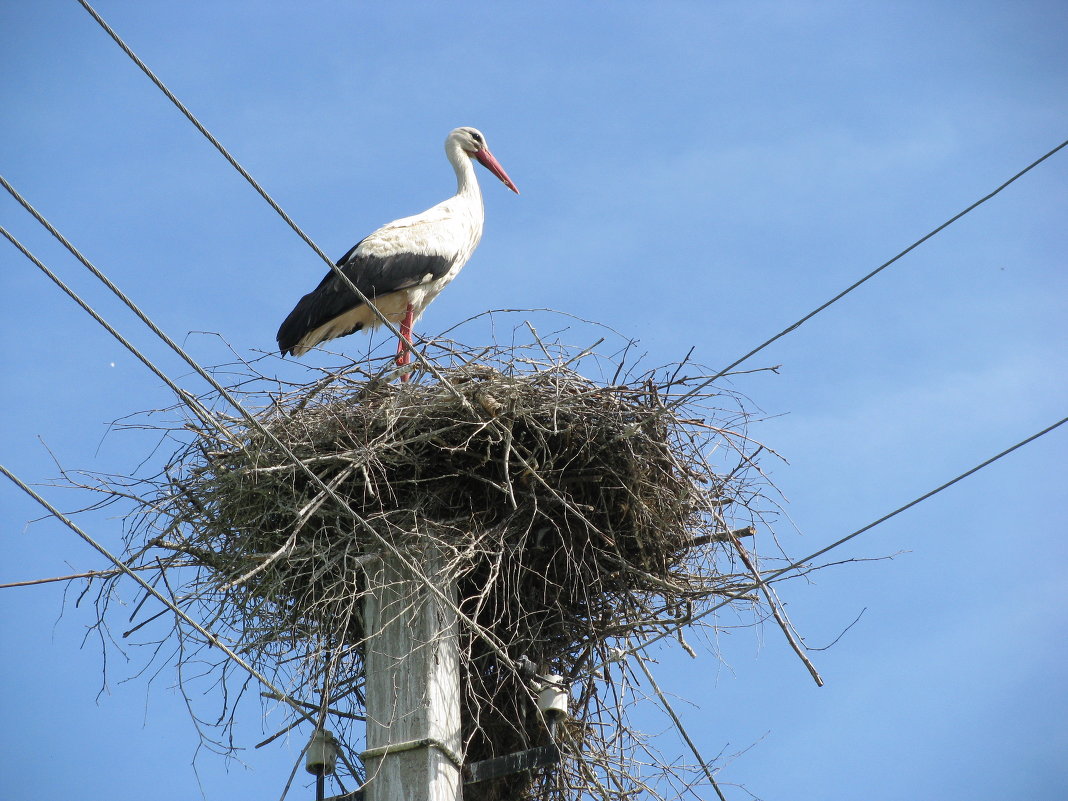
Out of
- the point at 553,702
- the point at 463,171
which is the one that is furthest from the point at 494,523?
the point at 463,171

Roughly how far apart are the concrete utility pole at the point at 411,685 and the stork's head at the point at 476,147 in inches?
195

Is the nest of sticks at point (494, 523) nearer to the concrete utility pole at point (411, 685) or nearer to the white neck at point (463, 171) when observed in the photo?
the concrete utility pole at point (411, 685)

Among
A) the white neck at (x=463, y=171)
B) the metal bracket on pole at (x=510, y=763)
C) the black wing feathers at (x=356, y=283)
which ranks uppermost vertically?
the white neck at (x=463, y=171)

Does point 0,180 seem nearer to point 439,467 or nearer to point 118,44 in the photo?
point 118,44

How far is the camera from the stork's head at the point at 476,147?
999 centimetres

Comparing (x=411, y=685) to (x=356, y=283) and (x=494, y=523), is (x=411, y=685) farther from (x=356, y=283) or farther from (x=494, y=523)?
(x=356, y=283)

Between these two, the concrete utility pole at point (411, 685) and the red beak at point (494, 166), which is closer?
the concrete utility pole at point (411, 685)

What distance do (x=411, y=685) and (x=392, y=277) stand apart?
3.76 meters

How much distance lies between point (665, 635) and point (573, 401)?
104 centimetres

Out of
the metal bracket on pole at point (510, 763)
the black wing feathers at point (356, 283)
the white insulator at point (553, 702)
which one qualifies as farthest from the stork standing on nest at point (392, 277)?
the metal bracket on pole at point (510, 763)

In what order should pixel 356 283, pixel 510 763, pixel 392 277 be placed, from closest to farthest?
pixel 510 763 → pixel 356 283 → pixel 392 277

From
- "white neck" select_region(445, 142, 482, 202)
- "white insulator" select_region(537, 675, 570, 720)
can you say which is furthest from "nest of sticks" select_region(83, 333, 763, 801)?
"white neck" select_region(445, 142, 482, 202)

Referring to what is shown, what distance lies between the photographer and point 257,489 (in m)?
5.78

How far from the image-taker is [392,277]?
28.1 feet
